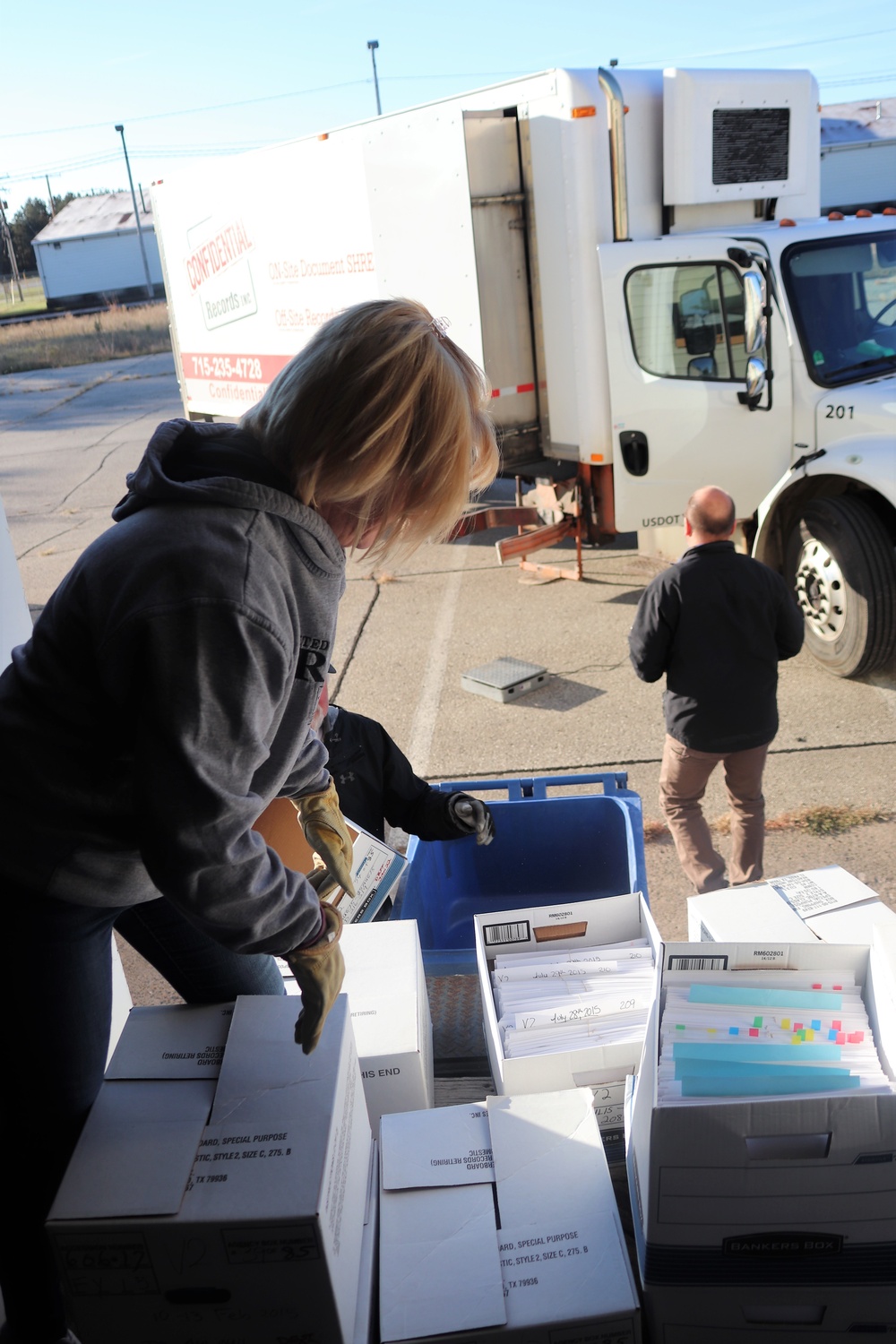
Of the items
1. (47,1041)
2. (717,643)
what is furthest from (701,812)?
(47,1041)

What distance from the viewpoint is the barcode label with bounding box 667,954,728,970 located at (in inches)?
71.9

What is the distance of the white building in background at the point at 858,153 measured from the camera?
1969cm

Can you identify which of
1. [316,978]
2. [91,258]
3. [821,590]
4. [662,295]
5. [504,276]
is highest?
[91,258]

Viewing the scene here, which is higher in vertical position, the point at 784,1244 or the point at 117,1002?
the point at 784,1244

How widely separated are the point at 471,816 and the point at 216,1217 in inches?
58.2

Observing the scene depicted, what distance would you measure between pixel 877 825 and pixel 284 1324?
3.39 m

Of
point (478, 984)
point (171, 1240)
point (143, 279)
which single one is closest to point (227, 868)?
point (171, 1240)

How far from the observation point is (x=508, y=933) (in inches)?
92.0

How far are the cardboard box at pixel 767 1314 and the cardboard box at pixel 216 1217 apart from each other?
1.59 ft

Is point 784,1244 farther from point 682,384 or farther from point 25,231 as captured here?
point 25,231

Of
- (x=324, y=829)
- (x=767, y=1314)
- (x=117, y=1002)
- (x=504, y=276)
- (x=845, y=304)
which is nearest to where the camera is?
(x=767, y=1314)

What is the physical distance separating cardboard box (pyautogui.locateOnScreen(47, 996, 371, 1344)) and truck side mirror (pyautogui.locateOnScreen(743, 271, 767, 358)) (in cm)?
463

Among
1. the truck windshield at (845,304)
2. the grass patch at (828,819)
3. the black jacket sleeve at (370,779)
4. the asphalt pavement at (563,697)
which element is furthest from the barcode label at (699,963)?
the truck windshield at (845,304)

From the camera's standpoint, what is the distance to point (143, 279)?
46.6 metres
